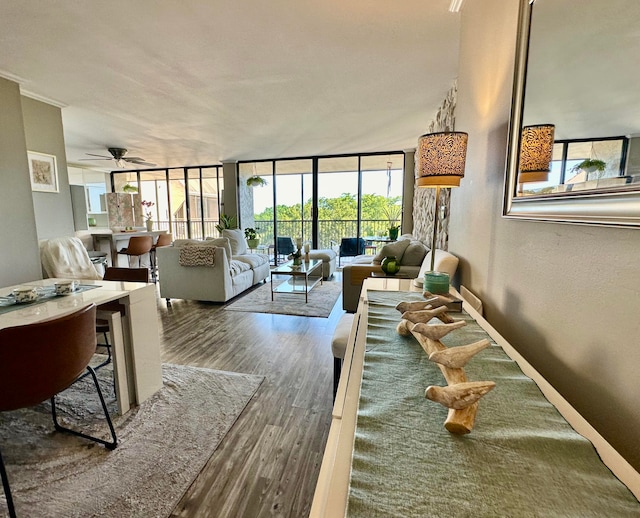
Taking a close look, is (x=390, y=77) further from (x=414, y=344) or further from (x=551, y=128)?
(x=414, y=344)

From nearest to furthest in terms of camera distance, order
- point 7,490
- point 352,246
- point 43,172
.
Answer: point 7,490
point 43,172
point 352,246

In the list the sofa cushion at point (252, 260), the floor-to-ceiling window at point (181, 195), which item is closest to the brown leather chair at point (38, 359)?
the sofa cushion at point (252, 260)

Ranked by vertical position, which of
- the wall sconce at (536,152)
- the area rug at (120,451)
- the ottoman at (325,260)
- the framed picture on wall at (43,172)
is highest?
the framed picture on wall at (43,172)

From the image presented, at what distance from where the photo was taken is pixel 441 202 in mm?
3238

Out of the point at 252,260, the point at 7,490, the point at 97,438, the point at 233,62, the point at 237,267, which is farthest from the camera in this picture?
the point at 252,260

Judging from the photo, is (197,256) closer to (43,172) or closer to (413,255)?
(43,172)

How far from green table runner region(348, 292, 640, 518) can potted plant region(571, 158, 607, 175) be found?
572mm

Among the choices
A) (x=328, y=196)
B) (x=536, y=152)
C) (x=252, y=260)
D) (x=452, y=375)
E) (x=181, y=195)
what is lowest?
(x=252, y=260)

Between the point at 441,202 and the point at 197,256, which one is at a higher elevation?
the point at 441,202

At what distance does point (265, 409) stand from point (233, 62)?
112 inches

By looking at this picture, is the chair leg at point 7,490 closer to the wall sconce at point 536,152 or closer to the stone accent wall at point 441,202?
the wall sconce at point 536,152

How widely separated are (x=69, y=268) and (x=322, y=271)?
3.42 m

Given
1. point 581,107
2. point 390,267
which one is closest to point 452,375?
point 581,107

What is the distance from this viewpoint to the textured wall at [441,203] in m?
2.99
